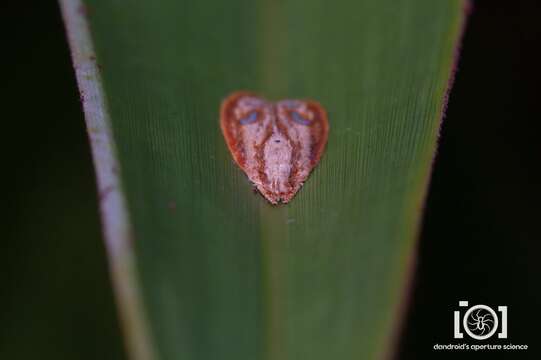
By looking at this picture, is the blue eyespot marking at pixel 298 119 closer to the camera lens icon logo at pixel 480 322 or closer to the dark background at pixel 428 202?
the dark background at pixel 428 202

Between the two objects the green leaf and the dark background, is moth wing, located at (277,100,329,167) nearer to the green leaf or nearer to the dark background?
the green leaf

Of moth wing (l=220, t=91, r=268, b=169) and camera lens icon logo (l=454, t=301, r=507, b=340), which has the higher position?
moth wing (l=220, t=91, r=268, b=169)

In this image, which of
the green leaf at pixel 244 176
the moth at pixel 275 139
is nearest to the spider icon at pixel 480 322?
the green leaf at pixel 244 176

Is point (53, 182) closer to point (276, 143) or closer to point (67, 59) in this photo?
point (67, 59)

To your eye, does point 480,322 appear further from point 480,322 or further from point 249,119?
point 249,119

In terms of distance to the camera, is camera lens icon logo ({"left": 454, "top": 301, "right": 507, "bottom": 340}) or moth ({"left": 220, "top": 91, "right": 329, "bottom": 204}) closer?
moth ({"left": 220, "top": 91, "right": 329, "bottom": 204})

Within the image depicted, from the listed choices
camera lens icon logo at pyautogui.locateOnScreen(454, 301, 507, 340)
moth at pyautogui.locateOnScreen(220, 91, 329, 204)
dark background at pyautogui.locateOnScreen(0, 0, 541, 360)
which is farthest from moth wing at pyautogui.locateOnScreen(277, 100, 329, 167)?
camera lens icon logo at pyautogui.locateOnScreen(454, 301, 507, 340)

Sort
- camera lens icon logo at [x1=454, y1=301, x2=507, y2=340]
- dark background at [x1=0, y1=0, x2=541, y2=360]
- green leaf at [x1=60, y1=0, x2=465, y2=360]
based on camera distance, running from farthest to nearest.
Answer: camera lens icon logo at [x1=454, y1=301, x2=507, y2=340]
dark background at [x1=0, y1=0, x2=541, y2=360]
green leaf at [x1=60, y1=0, x2=465, y2=360]

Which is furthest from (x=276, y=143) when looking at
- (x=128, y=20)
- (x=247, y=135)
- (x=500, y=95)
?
(x=500, y=95)
